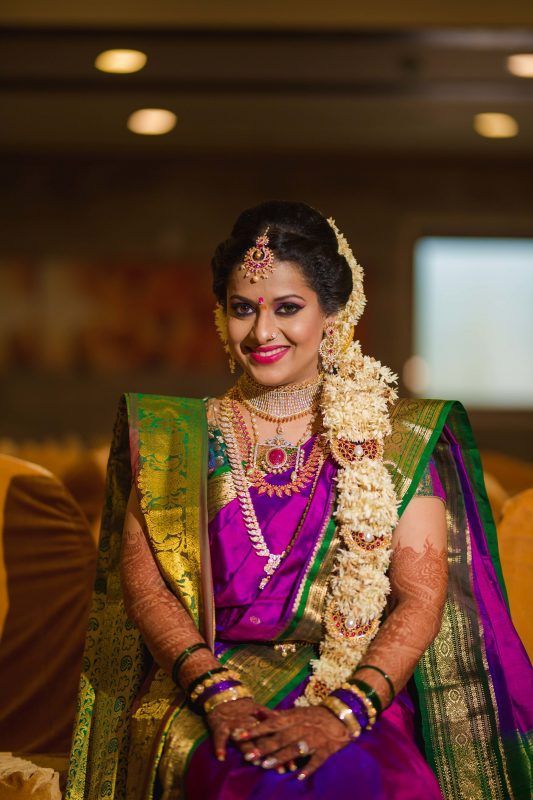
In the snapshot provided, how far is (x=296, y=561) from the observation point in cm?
210

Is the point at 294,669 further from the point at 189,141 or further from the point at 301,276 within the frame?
the point at 189,141

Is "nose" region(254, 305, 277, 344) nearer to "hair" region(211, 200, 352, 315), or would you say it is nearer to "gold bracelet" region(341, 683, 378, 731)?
"hair" region(211, 200, 352, 315)

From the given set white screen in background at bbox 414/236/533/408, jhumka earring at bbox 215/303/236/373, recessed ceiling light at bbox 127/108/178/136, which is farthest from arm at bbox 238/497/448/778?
white screen in background at bbox 414/236/533/408

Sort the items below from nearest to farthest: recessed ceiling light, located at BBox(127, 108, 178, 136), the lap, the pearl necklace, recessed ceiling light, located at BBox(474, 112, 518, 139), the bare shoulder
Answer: the lap, the pearl necklace, the bare shoulder, recessed ceiling light, located at BBox(127, 108, 178, 136), recessed ceiling light, located at BBox(474, 112, 518, 139)

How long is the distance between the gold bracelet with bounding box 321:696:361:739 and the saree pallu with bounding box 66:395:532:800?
61 millimetres

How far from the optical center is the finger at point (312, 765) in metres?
1.75

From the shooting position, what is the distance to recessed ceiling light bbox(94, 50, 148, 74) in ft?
20.9

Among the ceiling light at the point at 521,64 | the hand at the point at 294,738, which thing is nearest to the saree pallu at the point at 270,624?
the hand at the point at 294,738

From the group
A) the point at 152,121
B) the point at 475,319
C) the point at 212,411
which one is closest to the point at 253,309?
the point at 212,411

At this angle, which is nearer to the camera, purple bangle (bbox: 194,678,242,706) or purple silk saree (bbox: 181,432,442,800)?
purple silk saree (bbox: 181,432,442,800)

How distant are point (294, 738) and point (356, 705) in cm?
15

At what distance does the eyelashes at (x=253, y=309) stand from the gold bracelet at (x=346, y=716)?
813 mm

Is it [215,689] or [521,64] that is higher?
[521,64]

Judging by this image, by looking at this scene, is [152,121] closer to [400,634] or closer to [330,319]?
[330,319]
